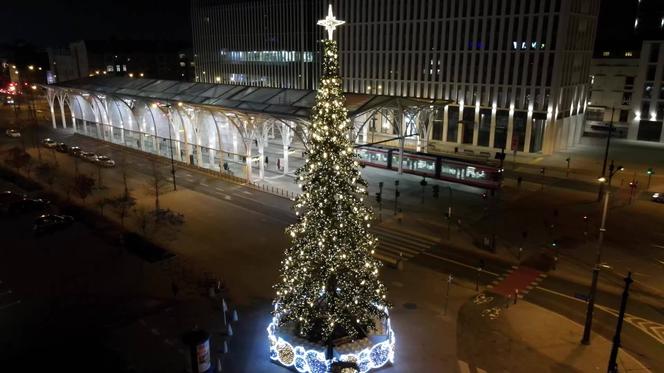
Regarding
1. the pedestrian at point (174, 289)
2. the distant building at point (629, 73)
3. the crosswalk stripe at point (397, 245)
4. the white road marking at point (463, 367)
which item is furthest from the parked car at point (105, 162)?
the distant building at point (629, 73)

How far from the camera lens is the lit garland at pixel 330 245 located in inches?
614

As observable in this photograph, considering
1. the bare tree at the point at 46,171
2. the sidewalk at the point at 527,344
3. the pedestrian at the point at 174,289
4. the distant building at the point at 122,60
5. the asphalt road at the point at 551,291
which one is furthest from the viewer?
the distant building at the point at 122,60

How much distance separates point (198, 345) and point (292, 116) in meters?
26.0

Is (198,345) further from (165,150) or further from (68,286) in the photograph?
(165,150)

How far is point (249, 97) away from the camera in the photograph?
47469 mm

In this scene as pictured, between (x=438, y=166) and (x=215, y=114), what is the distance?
24164mm

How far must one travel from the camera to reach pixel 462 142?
2414 inches

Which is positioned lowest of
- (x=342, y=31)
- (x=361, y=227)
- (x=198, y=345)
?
(x=198, y=345)

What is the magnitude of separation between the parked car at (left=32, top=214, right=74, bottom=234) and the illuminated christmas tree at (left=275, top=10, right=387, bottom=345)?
21067mm

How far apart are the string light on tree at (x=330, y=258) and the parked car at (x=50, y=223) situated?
20683 mm

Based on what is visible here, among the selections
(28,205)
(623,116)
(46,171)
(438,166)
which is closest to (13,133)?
(46,171)

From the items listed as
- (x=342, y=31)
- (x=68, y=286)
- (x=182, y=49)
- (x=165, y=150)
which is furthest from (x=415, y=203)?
(x=182, y=49)

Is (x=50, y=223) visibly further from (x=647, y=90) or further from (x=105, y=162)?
(x=647, y=90)

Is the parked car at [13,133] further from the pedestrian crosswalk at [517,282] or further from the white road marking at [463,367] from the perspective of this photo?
the white road marking at [463,367]
